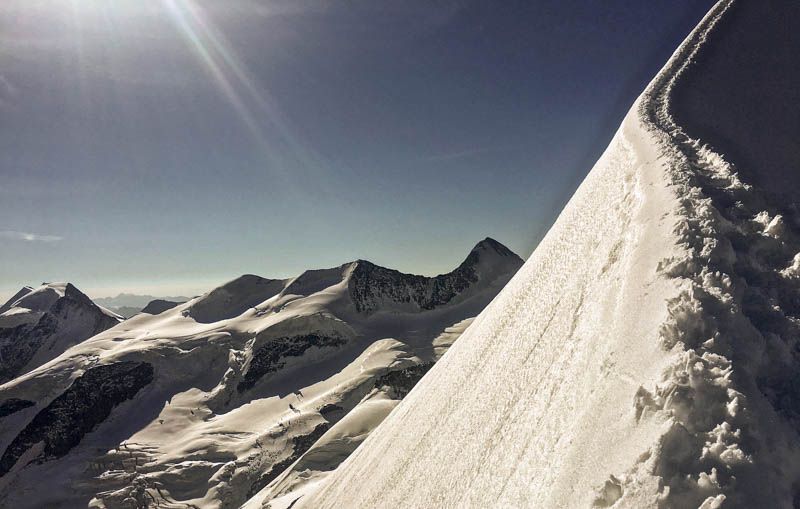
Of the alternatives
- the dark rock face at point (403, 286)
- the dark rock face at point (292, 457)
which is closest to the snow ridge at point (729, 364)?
the dark rock face at point (292, 457)

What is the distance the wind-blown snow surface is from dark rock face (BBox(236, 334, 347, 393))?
60.0m

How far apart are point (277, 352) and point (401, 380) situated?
3117 centimetres

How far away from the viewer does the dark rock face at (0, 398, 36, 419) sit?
51750 mm

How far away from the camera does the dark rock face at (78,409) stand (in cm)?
4778

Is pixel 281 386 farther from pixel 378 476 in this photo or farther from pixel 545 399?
pixel 545 399

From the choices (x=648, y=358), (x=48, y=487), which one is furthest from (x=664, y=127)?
(x=48, y=487)

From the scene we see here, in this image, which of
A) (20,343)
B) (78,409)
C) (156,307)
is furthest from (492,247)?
(20,343)

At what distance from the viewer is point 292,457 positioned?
37.6 metres

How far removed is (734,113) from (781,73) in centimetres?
316

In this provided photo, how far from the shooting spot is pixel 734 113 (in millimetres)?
8164

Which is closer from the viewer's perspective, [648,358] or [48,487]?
[648,358]

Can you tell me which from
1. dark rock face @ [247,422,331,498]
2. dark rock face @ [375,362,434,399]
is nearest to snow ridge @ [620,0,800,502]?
dark rock face @ [375,362,434,399]

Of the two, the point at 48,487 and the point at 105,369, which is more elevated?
the point at 105,369

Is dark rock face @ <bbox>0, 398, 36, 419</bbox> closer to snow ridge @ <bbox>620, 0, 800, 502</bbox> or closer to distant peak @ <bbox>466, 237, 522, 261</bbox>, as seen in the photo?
snow ridge @ <bbox>620, 0, 800, 502</bbox>
